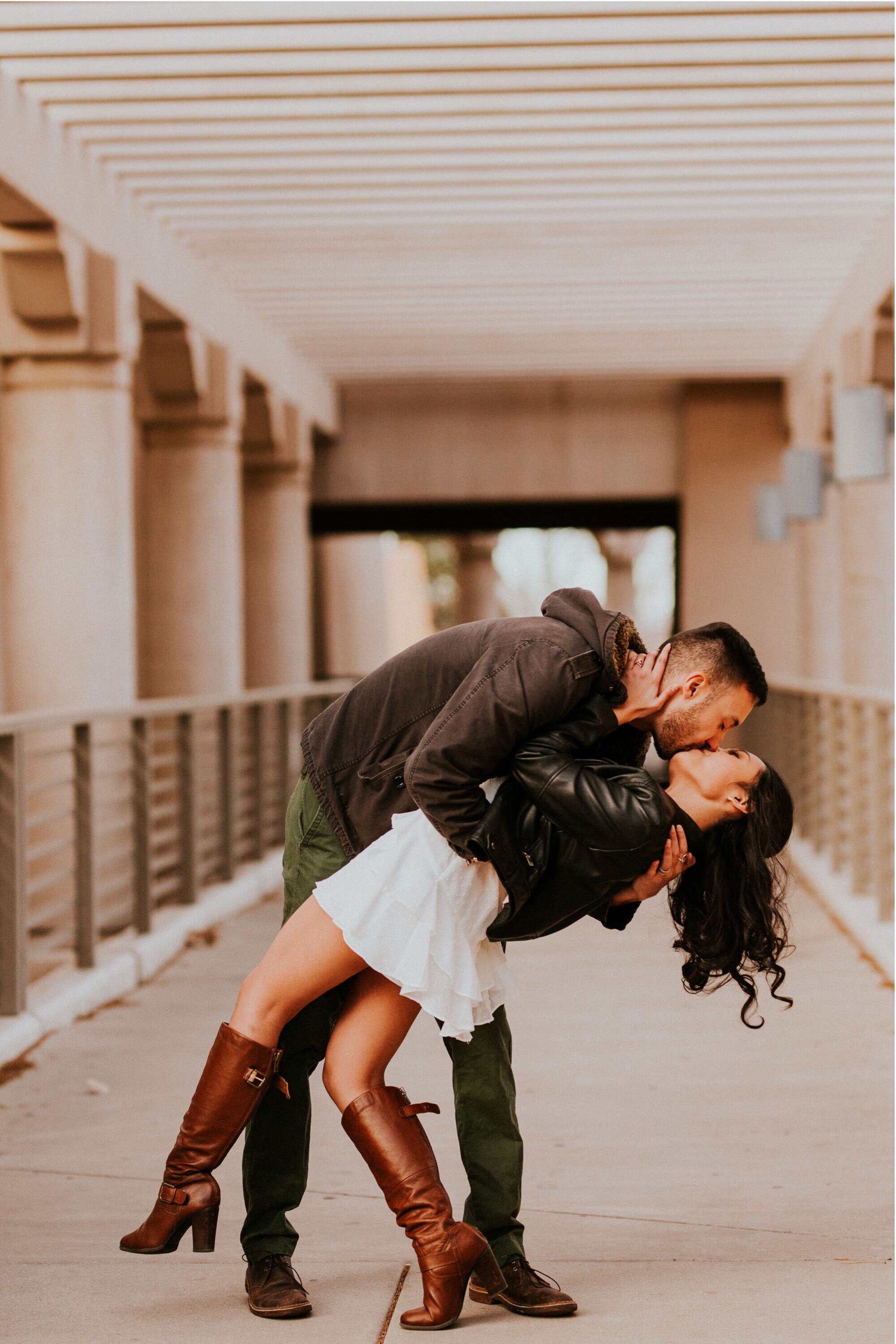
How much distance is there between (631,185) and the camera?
9.95 meters

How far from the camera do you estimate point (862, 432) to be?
9.39m

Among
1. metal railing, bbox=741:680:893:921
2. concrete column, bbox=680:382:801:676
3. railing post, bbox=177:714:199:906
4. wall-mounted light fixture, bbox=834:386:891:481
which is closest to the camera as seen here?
metal railing, bbox=741:680:893:921

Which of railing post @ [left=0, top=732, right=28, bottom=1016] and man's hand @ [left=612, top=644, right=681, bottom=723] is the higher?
man's hand @ [left=612, top=644, right=681, bottom=723]

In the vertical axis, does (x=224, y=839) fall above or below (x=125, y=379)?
below

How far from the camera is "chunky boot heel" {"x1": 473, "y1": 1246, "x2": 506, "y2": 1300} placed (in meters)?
3.40

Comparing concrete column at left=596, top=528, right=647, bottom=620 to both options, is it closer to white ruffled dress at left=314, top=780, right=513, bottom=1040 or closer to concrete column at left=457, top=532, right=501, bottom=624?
concrete column at left=457, top=532, right=501, bottom=624

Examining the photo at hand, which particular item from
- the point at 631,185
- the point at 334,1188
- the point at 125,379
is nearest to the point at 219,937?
the point at 125,379

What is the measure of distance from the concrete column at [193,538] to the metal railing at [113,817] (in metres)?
0.73

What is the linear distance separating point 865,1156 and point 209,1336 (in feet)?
7.12

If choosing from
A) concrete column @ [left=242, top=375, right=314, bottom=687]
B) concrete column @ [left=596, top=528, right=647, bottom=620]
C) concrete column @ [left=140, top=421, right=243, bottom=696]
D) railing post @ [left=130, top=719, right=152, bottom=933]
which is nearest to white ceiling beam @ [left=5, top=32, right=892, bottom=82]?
railing post @ [left=130, top=719, right=152, bottom=933]

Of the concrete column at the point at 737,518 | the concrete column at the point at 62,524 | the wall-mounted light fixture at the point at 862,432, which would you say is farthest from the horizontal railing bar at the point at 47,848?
the concrete column at the point at 737,518

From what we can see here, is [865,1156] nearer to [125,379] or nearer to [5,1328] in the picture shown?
[5,1328]

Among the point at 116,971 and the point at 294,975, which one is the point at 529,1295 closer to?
the point at 294,975

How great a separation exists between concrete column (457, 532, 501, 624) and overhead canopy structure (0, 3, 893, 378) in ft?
68.8
